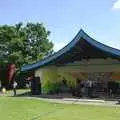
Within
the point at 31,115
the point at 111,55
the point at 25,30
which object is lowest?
the point at 31,115

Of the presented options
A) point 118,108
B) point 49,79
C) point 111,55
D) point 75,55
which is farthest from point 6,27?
point 118,108

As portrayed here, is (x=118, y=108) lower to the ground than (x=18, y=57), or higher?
lower

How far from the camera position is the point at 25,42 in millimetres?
53688

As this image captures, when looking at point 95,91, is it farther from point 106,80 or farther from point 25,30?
point 25,30

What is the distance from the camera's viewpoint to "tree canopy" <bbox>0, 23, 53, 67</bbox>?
173 ft

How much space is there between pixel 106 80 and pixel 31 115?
1611 centimetres

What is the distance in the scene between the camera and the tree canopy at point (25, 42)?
173 ft

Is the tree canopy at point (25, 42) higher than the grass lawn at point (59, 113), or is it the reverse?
the tree canopy at point (25, 42)

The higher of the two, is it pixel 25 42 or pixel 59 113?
pixel 25 42

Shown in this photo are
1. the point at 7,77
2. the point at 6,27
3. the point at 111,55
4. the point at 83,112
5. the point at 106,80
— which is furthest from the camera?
the point at 6,27

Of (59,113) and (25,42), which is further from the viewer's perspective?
(25,42)

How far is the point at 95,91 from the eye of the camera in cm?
3291

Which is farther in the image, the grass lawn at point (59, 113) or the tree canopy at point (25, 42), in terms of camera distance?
the tree canopy at point (25, 42)

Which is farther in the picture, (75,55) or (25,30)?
(25,30)
